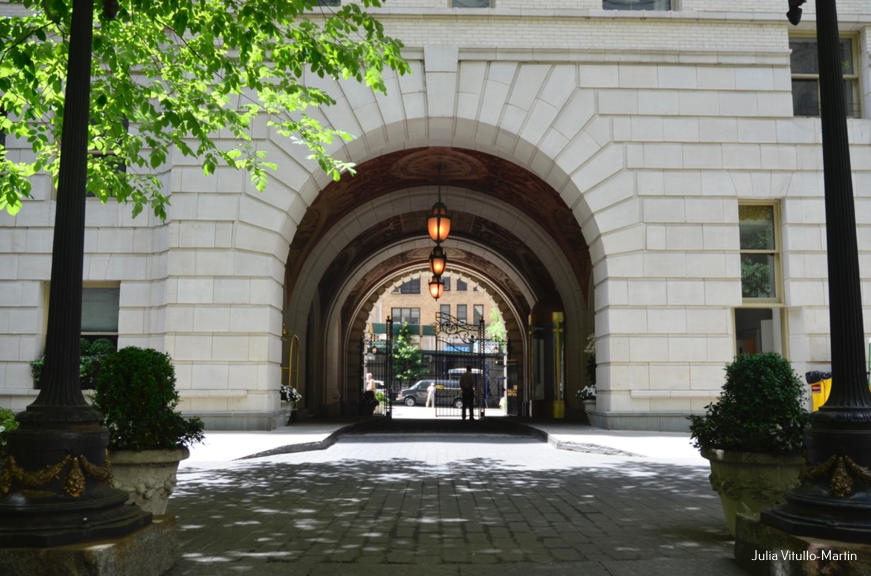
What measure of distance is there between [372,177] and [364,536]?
51.6 feet

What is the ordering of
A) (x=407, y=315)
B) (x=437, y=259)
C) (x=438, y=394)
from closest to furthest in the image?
(x=437, y=259), (x=438, y=394), (x=407, y=315)

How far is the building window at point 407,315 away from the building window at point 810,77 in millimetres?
62731

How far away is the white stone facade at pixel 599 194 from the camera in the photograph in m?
15.1

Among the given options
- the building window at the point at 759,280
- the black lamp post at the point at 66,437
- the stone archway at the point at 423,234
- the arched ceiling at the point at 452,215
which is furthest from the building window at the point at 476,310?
the black lamp post at the point at 66,437

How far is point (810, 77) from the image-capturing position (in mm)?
16469

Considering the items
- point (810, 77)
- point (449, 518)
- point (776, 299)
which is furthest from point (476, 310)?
point (449, 518)

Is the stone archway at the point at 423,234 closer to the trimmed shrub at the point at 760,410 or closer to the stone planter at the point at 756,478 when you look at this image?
the trimmed shrub at the point at 760,410

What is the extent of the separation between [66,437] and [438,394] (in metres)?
43.9

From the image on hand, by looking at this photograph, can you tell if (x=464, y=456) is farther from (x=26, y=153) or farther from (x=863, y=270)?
(x=26, y=153)

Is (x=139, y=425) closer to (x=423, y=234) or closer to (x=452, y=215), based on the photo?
(x=452, y=215)

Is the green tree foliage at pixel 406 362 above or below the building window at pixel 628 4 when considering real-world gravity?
below

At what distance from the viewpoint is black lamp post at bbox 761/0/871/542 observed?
428cm

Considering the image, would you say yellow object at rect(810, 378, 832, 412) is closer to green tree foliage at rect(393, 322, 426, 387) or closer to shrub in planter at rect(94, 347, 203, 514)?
shrub in planter at rect(94, 347, 203, 514)

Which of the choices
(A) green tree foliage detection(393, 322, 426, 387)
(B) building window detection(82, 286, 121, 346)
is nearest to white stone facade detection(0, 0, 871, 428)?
(B) building window detection(82, 286, 121, 346)
